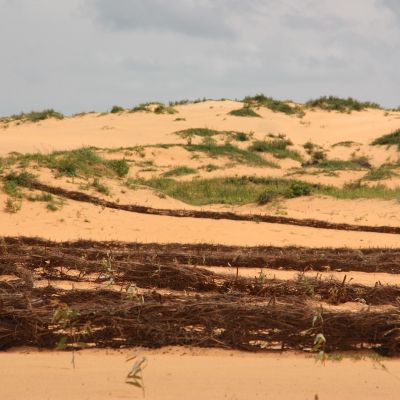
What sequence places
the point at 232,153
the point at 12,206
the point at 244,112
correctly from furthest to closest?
the point at 244,112
the point at 232,153
the point at 12,206

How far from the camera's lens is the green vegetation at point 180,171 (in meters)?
22.7

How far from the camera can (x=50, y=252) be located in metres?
8.53

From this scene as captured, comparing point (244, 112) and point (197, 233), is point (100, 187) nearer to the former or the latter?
point (197, 233)

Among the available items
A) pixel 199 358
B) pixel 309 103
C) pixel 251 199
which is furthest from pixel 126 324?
pixel 309 103

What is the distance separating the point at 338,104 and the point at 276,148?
12.9 meters

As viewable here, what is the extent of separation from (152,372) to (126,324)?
66 cm

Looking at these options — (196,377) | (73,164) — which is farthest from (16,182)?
(196,377)

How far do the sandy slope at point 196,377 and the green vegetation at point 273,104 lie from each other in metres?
35.0

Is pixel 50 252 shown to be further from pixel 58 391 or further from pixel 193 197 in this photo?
pixel 193 197

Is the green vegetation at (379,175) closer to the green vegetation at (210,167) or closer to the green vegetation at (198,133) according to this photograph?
the green vegetation at (210,167)

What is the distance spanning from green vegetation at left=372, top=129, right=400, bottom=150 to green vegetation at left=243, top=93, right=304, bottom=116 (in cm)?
866

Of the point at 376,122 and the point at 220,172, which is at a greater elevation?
the point at 376,122

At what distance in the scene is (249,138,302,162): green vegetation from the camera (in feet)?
95.2

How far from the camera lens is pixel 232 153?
2739 centimetres
